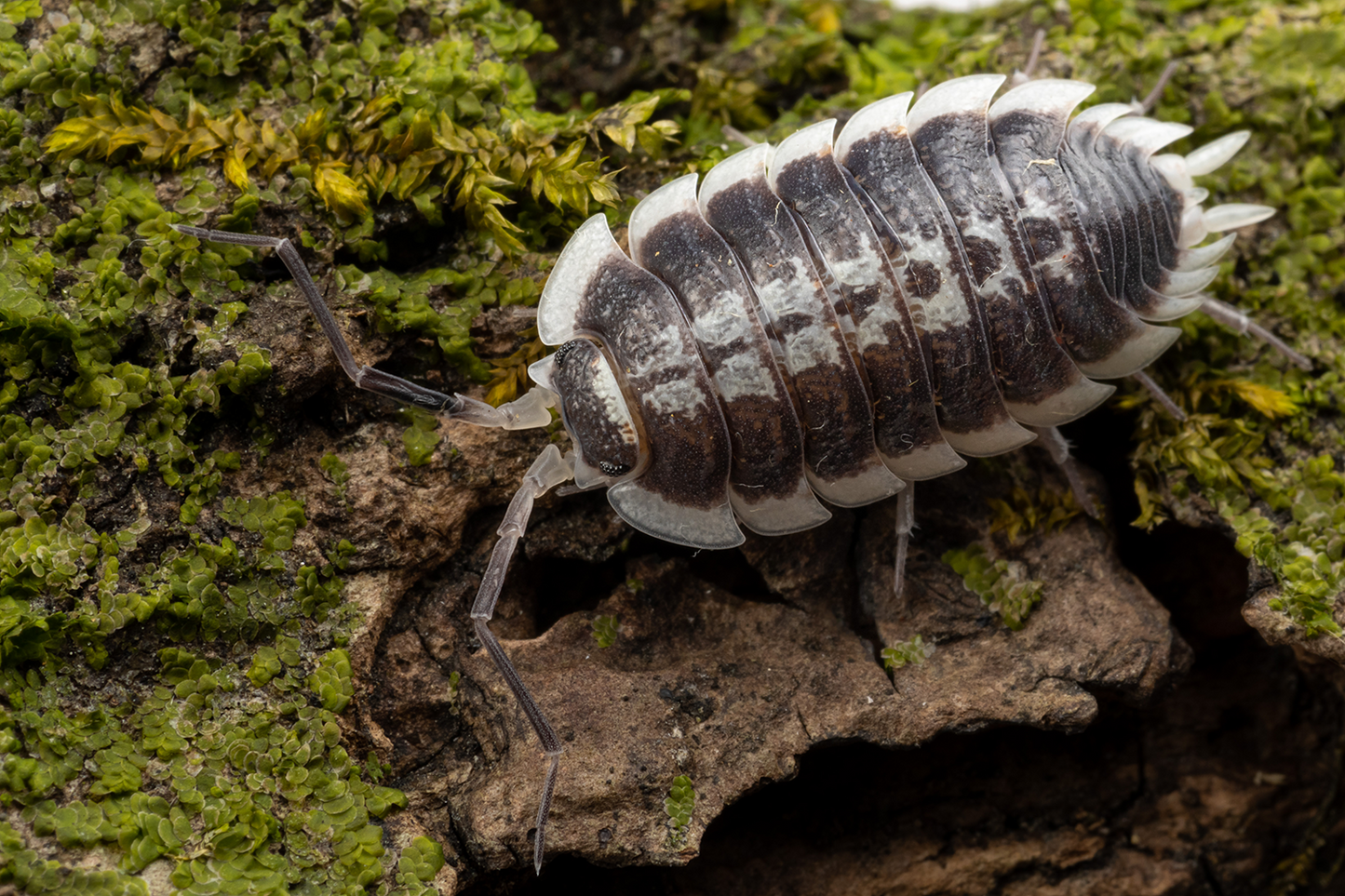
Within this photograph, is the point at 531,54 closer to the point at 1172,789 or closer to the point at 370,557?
the point at 370,557

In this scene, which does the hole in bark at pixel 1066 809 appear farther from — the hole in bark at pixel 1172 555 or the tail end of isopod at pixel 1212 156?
the tail end of isopod at pixel 1212 156

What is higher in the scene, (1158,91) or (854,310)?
(1158,91)

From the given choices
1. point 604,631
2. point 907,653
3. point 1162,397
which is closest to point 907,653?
point 907,653

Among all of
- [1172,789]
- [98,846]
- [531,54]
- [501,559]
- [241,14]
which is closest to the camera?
[98,846]

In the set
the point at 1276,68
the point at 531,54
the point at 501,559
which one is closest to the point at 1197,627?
the point at 1276,68

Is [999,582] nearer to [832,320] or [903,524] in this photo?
[903,524]

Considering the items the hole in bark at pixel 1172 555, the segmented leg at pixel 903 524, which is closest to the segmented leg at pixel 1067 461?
the hole in bark at pixel 1172 555

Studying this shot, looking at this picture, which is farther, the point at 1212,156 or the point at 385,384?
the point at 1212,156

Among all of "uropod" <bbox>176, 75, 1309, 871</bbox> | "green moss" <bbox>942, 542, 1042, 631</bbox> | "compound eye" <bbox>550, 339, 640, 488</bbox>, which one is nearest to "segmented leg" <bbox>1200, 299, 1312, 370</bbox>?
"uropod" <bbox>176, 75, 1309, 871</bbox>
